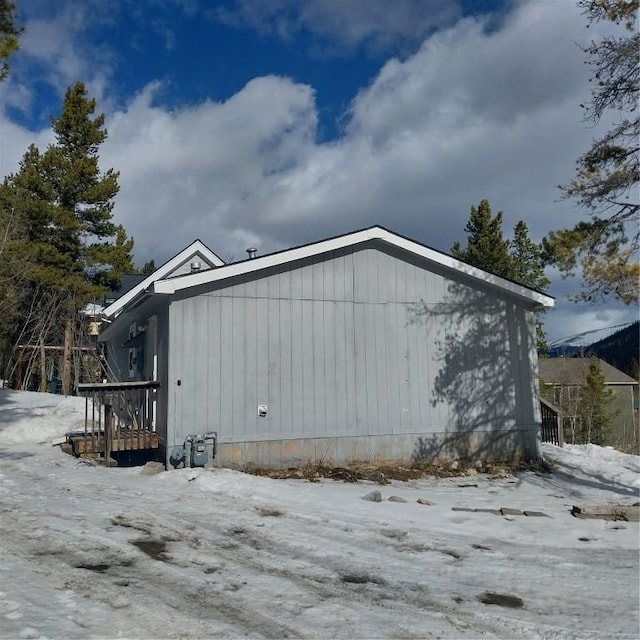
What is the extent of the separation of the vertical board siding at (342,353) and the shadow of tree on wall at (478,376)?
0.03 metres

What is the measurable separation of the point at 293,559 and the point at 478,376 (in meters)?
7.56

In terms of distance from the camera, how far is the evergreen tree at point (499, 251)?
2889cm

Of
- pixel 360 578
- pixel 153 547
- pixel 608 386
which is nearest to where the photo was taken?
pixel 360 578

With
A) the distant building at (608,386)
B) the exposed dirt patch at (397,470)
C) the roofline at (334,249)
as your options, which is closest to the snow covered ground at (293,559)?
the exposed dirt patch at (397,470)

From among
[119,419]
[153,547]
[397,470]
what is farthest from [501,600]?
[119,419]

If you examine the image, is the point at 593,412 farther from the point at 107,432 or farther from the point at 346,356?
the point at 107,432

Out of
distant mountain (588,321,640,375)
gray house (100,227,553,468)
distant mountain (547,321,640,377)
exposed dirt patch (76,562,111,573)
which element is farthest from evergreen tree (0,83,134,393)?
distant mountain (588,321,640,375)

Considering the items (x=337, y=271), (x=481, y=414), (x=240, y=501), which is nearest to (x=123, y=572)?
(x=240, y=501)

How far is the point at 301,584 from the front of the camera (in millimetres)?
4812

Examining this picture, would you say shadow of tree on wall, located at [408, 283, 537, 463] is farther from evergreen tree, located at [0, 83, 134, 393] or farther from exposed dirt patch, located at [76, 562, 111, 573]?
evergreen tree, located at [0, 83, 134, 393]

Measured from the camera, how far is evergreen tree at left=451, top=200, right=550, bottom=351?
28891 mm

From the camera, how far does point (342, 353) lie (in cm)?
1124

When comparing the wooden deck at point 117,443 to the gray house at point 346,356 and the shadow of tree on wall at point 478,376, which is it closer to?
the gray house at point 346,356

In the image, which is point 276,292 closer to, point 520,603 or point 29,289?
point 520,603
